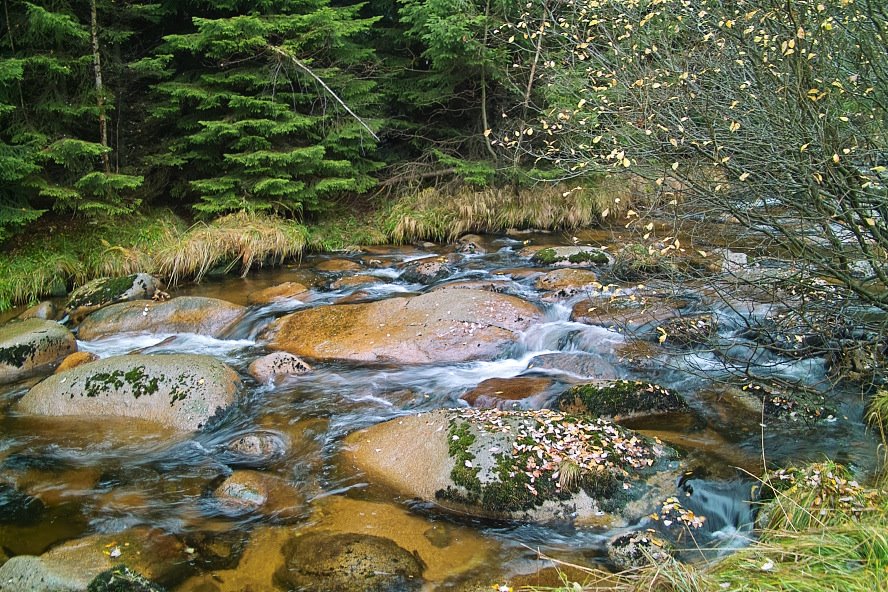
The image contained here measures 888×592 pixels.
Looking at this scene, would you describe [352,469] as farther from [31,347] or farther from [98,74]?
[98,74]

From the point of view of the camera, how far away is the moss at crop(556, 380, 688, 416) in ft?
20.9

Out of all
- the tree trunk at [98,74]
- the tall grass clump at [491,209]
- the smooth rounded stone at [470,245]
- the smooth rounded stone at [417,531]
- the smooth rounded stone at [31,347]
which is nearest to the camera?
the smooth rounded stone at [417,531]

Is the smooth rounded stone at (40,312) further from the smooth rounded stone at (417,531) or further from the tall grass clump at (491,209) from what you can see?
the smooth rounded stone at (417,531)

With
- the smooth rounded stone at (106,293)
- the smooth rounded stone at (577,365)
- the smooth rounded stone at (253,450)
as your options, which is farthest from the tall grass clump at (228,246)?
the smooth rounded stone at (577,365)

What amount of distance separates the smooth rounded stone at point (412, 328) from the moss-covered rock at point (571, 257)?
2893 mm

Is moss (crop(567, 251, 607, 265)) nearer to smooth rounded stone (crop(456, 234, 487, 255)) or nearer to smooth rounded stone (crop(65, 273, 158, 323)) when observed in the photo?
smooth rounded stone (crop(456, 234, 487, 255))

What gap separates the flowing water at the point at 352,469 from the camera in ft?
15.2

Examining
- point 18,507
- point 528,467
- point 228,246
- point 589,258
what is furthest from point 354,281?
point 528,467

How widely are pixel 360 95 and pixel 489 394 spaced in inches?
387

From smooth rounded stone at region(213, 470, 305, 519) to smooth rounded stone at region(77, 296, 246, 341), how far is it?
4346 mm

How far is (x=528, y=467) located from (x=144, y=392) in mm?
4220

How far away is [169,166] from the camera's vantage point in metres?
14.4

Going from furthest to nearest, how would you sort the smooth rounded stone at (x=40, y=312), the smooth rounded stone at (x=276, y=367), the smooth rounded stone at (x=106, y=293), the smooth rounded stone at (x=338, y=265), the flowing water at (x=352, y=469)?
the smooth rounded stone at (x=338, y=265) < the smooth rounded stone at (x=106, y=293) < the smooth rounded stone at (x=40, y=312) < the smooth rounded stone at (x=276, y=367) < the flowing water at (x=352, y=469)

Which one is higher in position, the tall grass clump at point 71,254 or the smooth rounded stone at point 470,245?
the tall grass clump at point 71,254
